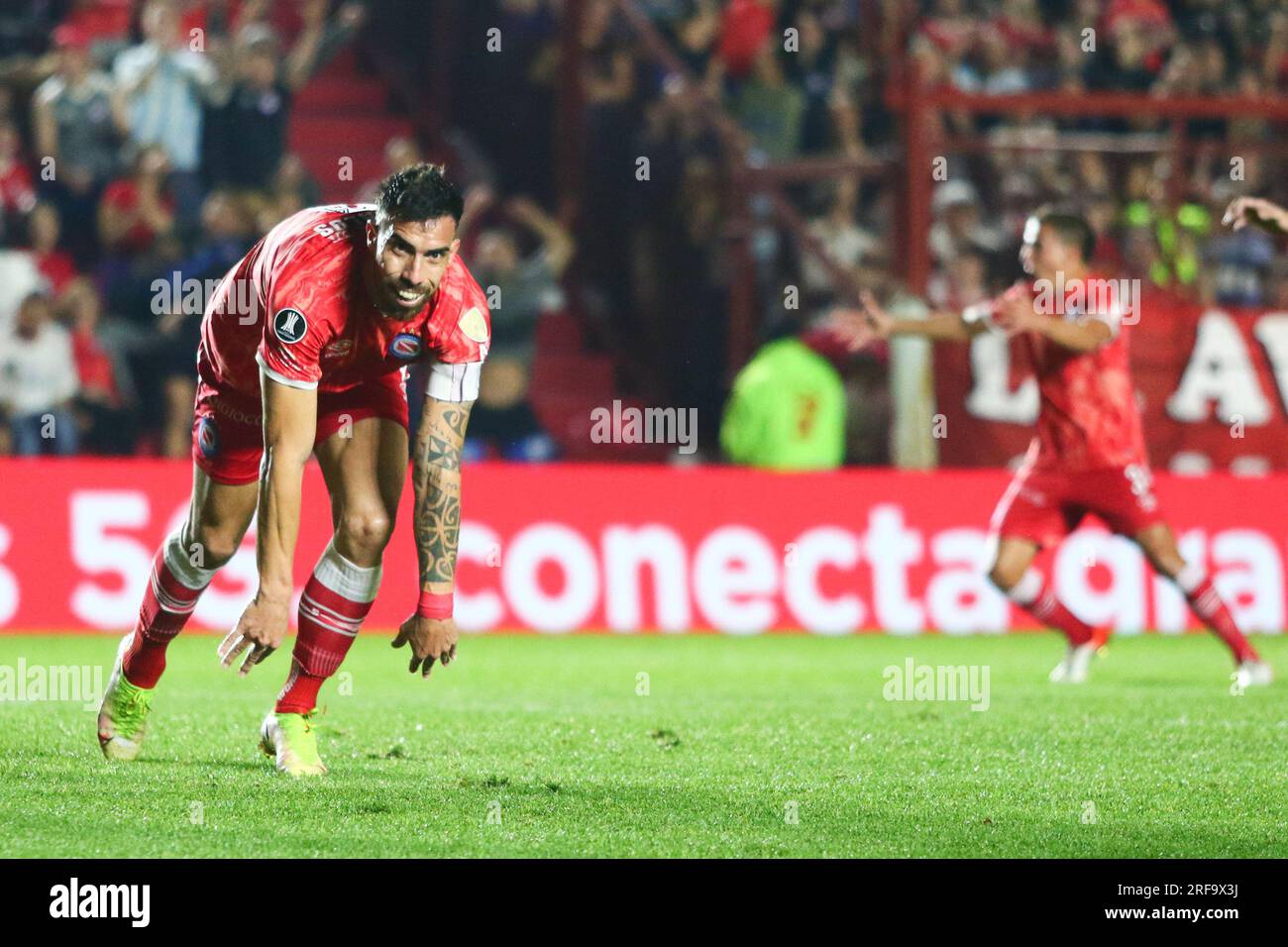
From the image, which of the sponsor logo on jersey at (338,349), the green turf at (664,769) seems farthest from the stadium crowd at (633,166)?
the sponsor logo on jersey at (338,349)

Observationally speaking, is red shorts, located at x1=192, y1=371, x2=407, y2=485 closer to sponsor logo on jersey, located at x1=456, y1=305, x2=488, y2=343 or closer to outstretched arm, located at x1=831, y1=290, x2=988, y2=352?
sponsor logo on jersey, located at x1=456, y1=305, x2=488, y2=343

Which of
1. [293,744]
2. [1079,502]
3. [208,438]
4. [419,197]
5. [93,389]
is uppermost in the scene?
[93,389]

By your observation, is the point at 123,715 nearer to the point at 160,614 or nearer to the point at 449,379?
the point at 160,614

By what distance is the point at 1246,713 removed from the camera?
9.37m

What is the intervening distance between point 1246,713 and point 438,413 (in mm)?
4641

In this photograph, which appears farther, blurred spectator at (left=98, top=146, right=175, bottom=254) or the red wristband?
blurred spectator at (left=98, top=146, right=175, bottom=254)

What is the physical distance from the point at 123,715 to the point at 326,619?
91cm

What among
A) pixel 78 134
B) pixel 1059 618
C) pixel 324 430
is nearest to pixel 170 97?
pixel 78 134

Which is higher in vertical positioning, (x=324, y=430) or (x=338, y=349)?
(x=338, y=349)

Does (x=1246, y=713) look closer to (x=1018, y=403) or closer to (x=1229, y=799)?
(x=1229, y=799)

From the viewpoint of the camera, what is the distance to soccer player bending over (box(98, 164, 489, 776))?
20.0 feet

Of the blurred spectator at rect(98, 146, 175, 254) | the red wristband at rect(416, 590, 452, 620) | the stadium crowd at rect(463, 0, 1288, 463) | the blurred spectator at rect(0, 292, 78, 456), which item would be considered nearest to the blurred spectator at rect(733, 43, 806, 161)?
the stadium crowd at rect(463, 0, 1288, 463)

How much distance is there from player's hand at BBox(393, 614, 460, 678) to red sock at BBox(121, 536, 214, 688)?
111cm

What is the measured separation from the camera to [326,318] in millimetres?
6266
